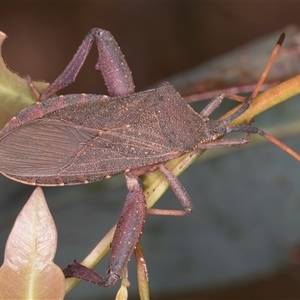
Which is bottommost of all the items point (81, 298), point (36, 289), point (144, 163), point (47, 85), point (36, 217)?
point (36, 289)

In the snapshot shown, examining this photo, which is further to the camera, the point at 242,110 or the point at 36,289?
the point at 242,110

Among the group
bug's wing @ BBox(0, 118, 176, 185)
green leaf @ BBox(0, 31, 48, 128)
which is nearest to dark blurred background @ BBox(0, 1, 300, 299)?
bug's wing @ BBox(0, 118, 176, 185)

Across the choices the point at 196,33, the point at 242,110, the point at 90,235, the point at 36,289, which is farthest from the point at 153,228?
the point at 196,33

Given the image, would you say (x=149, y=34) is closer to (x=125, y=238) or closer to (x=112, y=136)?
(x=112, y=136)

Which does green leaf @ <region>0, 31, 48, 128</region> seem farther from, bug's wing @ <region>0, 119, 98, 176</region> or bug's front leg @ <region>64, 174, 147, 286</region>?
bug's front leg @ <region>64, 174, 147, 286</region>

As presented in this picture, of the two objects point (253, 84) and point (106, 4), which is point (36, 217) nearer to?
point (253, 84)

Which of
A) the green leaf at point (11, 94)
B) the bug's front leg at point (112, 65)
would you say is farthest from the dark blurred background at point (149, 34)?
the green leaf at point (11, 94)

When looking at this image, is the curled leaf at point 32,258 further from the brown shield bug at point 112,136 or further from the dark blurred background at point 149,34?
the dark blurred background at point 149,34
